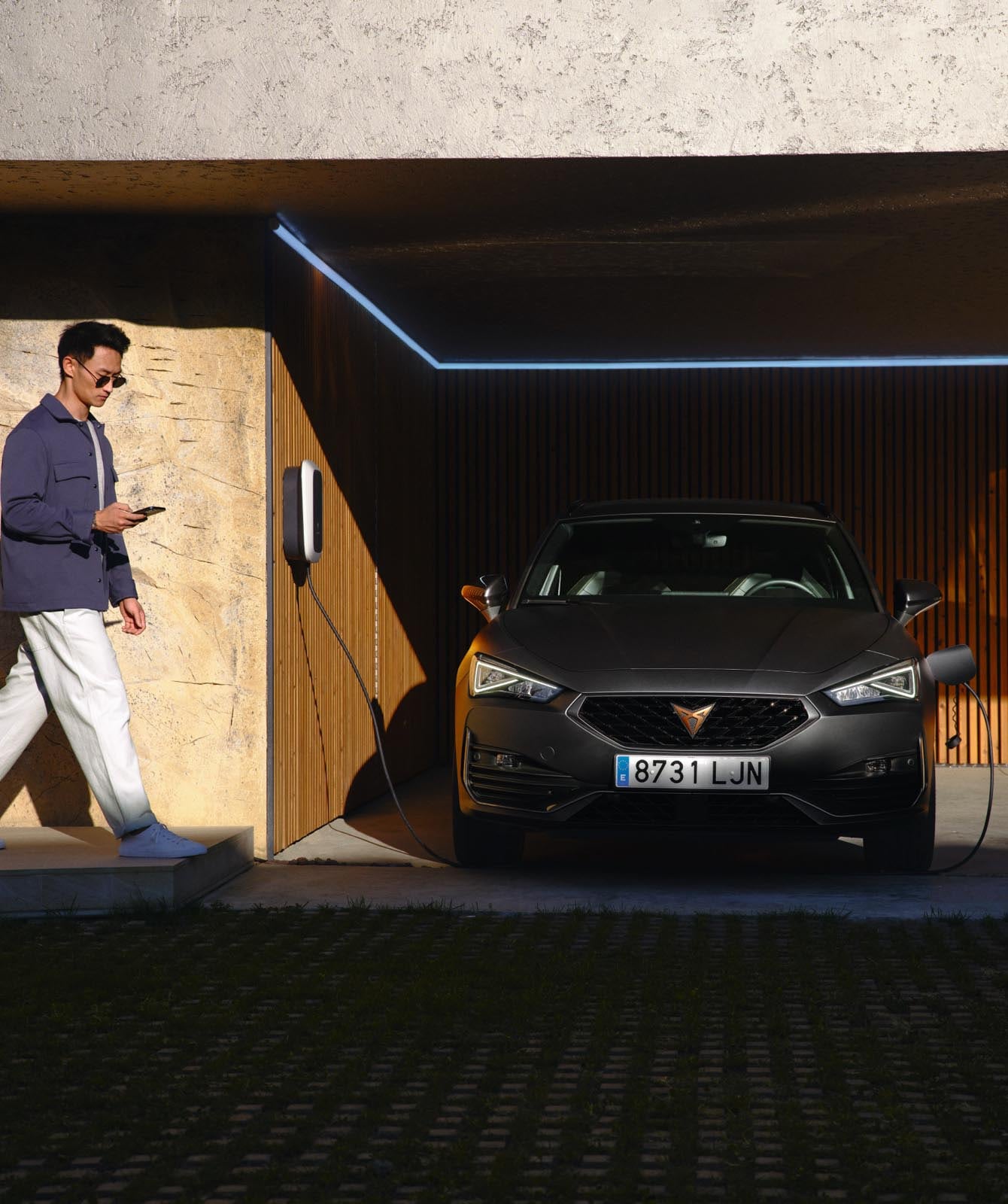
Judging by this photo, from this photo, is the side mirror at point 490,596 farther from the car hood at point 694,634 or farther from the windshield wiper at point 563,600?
the car hood at point 694,634

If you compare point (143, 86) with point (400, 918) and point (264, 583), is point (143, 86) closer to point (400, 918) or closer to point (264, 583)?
point (264, 583)

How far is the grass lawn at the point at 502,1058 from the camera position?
317cm

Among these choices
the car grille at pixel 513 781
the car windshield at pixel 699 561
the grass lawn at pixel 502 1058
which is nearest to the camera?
the grass lawn at pixel 502 1058

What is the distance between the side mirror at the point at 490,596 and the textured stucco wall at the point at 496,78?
203cm

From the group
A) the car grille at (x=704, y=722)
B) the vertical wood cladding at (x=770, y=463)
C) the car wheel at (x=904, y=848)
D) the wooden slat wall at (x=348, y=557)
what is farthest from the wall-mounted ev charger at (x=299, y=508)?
the vertical wood cladding at (x=770, y=463)

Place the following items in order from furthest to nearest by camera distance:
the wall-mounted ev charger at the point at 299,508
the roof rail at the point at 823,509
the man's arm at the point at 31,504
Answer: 1. the roof rail at the point at 823,509
2. the wall-mounted ev charger at the point at 299,508
3. the man's arm at the point at 31,504

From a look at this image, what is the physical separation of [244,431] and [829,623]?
2.67 meters

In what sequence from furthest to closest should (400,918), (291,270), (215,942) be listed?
1. (291,270)
2. (400,918)
3. (215,942)

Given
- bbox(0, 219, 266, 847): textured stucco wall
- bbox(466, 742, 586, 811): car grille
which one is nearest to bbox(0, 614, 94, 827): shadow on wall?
bbox(0, 219, 266, 847): textured stucco wall

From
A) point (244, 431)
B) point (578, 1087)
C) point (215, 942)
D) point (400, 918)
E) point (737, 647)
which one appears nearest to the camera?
point (578, 1087)

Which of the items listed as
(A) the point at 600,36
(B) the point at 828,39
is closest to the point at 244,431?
(A) the point at 600,36

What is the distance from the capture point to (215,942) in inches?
209

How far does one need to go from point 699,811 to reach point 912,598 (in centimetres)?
165

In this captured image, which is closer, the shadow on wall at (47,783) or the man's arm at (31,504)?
the man's arm at (31,504)
